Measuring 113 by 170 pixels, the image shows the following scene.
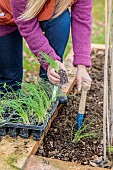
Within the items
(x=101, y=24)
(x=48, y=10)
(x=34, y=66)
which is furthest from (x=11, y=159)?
(x=101, y=24)

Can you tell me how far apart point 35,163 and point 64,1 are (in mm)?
803

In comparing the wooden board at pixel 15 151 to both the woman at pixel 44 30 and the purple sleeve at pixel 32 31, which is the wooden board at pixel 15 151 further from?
the purple sleeve at pixel 32 31

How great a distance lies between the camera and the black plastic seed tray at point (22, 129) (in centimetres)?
208

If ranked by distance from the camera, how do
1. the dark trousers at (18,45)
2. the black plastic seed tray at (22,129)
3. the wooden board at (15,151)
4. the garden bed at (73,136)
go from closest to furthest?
the wooden board at (15,151)
the black plastic seed tray at (22,129)
the garden bed at (73,136)
the dark trousers at (18,45)

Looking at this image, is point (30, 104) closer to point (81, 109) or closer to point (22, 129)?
point (22, 129)

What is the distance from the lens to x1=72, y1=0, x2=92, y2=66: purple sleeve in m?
2.25

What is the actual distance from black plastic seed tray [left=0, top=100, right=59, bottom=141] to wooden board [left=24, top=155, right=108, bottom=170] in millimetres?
147

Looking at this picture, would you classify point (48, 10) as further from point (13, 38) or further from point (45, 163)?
point (45, 163)

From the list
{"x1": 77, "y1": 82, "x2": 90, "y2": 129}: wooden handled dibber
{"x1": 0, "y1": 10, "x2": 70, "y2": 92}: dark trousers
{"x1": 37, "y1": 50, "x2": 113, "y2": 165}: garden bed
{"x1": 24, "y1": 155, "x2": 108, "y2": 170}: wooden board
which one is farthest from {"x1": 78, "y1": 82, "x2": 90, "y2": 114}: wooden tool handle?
{"x1": 24, "y1": 155, "x2": 108, "y2": 170}: wooden board

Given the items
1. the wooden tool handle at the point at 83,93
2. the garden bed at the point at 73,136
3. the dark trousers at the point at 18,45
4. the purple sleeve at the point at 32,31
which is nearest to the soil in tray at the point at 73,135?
the garden bed at the point at 73,136

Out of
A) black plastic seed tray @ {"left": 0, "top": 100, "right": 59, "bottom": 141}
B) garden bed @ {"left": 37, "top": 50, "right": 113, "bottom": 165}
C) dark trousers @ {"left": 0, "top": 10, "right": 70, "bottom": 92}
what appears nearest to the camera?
black plastic seed tray @ {"left": 0, "top": 100, "right": 59, "bottom": 141}

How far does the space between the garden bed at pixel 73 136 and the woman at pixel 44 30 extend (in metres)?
0.28

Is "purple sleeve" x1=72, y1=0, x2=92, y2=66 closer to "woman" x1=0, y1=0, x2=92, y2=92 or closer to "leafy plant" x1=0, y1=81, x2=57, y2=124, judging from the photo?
"woman" x1=0, y1=0, x2=92, y2=92

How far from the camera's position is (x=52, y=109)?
2.25 meters
